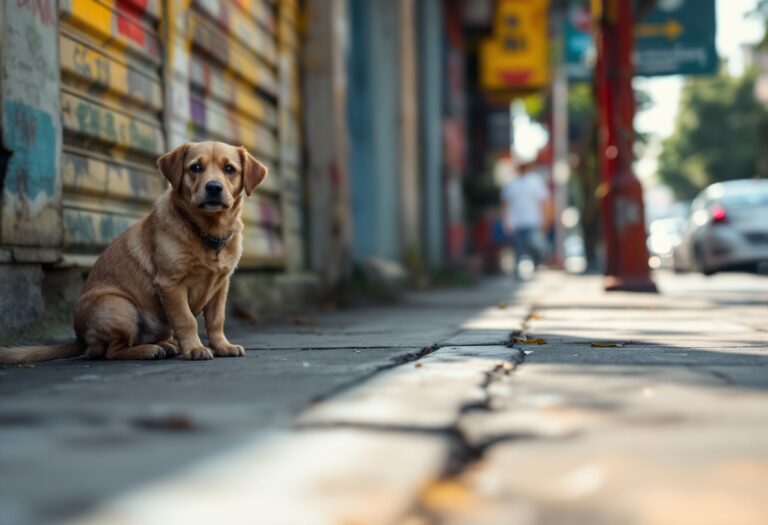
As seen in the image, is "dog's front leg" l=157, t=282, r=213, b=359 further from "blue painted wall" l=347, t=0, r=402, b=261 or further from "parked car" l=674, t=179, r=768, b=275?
"parked car" l=674, t=179, r=768, b=275

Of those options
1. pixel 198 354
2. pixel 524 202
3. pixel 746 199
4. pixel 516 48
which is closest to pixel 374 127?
pixel 524 202

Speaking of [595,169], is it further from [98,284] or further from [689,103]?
[689,103]

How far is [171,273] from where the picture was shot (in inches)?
184

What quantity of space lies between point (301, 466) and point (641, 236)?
943 cm

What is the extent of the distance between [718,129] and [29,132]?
200ft

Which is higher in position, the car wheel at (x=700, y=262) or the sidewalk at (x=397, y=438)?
the car wheel at (x=700, y=262)

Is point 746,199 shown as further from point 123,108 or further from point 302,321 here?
point 123,108

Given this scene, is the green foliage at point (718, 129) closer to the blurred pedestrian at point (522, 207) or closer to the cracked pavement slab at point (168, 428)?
the blurred pedestrian at point (522, 207)

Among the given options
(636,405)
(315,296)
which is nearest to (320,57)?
(315,296)

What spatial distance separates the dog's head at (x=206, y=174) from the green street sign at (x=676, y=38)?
10.9 meters

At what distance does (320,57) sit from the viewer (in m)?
10.1

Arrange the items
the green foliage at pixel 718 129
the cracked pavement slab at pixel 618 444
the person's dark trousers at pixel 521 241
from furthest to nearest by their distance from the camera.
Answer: the green foliage at pixel 718 129, the person's dark trousers at pixel 521 241, the cracked pavement slab at pixel 618 444

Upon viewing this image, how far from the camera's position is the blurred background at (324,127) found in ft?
17.0

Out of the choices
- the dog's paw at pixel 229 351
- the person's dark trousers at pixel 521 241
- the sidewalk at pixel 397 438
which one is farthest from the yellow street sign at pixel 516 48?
the sidewalk at pixel 397 438
